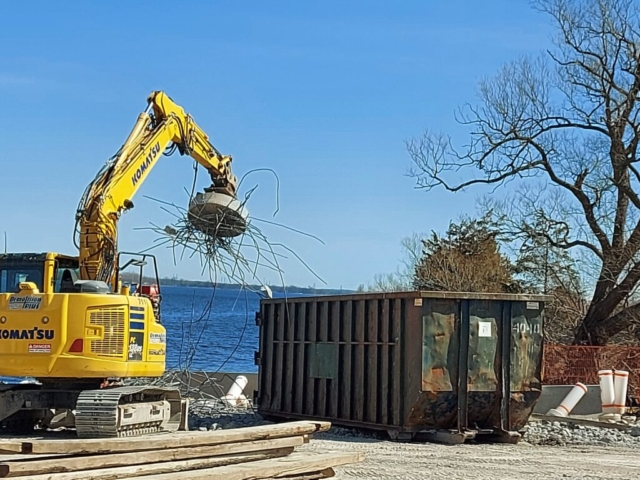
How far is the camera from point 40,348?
13016 mm

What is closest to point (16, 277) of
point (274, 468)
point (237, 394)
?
point (274, 468)

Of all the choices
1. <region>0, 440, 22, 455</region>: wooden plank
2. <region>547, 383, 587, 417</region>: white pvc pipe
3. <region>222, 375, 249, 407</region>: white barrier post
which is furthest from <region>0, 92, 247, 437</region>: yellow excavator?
<region>547, 383, 587, 417</region>: white pvc pipe

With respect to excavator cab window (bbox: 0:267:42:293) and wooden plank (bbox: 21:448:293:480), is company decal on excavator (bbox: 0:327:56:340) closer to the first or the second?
excavator cab window (bbox: 0:267:42:293)

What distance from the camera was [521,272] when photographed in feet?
102

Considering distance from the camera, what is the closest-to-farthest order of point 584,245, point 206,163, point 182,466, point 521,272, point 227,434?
point 182,466
point 227,434
point 206,163
point 584,245
point 521,272

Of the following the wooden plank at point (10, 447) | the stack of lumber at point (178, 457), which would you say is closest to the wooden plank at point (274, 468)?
the stack of lumber at point (178, 457)

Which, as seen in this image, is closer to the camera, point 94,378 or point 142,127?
point 94,378

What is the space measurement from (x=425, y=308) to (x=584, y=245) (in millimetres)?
14013

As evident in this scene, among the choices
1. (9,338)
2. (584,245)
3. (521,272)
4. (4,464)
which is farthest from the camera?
(521,272)

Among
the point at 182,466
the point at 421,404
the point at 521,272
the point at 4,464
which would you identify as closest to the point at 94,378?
the point at 421,404

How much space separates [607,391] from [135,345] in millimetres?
9958

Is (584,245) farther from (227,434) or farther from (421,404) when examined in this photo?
(227,434)

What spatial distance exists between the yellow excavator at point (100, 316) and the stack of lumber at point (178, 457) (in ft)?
13.9

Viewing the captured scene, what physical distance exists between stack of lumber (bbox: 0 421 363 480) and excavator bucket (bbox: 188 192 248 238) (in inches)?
209
